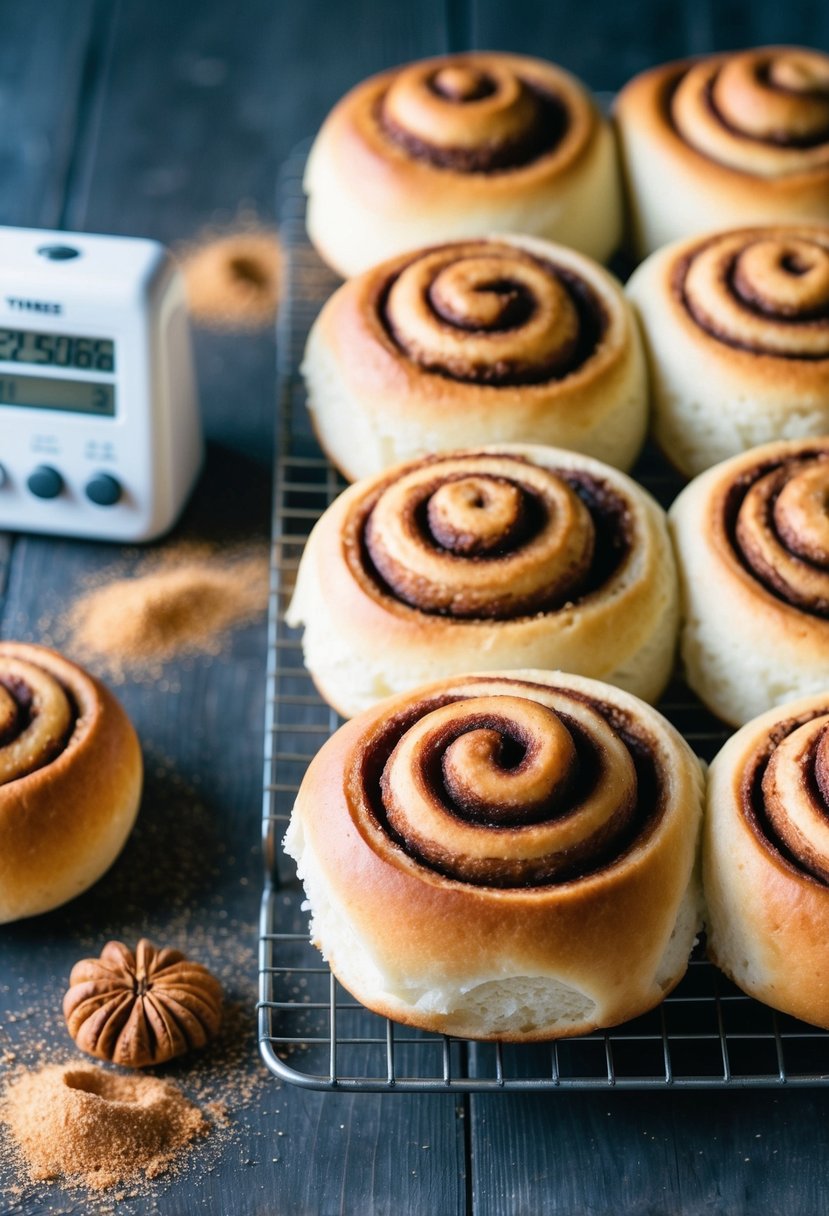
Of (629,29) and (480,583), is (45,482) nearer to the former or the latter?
(480,583)

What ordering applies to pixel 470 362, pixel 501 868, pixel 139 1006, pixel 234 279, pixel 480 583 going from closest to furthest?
pixel 501 868 → pixel 139 1006 → pixel 480 583 → pixel 470 362 → pixel 234 279

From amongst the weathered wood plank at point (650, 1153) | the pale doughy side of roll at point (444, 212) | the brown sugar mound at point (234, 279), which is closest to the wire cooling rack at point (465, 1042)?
the weathered wood plank at point (650, 1153)

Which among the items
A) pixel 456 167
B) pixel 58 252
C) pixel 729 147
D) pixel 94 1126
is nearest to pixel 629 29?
pixel 729 147

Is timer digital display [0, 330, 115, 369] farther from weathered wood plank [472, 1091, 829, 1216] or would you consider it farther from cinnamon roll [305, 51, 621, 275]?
weathered wood plank [472, 1091, 829, 1216]

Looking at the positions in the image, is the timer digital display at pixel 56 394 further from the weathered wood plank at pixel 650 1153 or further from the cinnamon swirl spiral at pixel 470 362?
the weathered wood plank at pixel 650 1153

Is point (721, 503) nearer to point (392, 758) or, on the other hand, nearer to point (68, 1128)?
point (392, 758)

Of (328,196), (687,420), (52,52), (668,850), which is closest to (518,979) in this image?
(668,850)
